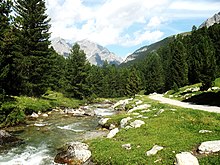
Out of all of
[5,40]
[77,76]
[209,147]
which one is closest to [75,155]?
[209,147]

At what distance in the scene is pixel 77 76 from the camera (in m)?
82.3

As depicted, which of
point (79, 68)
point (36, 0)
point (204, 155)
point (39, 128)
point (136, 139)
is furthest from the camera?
point (79, 68)

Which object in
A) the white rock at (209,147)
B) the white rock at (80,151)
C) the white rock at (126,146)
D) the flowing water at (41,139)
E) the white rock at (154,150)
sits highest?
the white rock at (209,147)

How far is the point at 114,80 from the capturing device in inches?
5704

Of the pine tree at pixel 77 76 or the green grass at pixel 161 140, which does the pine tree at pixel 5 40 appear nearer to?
the green grass at pixel 161 140

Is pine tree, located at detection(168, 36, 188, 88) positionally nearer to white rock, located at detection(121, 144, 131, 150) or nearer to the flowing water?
the flowing water

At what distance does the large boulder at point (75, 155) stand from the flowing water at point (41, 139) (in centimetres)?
88

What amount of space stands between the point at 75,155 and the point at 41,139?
9.81 meters

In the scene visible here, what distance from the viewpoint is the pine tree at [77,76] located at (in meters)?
81.1

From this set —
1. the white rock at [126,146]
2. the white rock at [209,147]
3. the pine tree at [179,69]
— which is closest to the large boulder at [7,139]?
the white rock at [126,146]

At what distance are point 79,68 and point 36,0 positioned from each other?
2677 cm

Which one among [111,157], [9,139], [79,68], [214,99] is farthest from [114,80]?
[111,157]

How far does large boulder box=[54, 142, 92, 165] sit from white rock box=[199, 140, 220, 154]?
7.96 metres

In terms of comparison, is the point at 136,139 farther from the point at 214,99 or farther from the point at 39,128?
the point at 214,99
